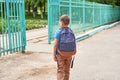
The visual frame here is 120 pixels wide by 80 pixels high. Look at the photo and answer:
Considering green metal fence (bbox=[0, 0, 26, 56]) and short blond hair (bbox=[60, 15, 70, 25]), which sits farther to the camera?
green metal fence (bbox=[0, 0, 26, 56])

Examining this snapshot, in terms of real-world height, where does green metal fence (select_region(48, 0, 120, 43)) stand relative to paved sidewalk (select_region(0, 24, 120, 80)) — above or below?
above

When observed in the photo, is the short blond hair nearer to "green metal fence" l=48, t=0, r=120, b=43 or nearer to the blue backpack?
the blue backpack

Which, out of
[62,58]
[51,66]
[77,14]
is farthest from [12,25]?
[77,14]

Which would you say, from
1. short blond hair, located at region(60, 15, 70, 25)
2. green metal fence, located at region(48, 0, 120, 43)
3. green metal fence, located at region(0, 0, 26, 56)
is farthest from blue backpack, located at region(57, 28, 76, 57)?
green metal fence, located at region(48, 0, 120, 43)

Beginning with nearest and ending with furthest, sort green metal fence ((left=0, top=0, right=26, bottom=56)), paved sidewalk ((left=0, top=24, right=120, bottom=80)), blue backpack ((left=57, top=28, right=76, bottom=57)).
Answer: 1. blue backpack ((left=57, top=28, right=76, bottom=57))
2. paved sidewalk ((left=0, top=24, right=120, bottom=80))
3. green metal fence ((left=0, top=0, right=26, bottom=56))

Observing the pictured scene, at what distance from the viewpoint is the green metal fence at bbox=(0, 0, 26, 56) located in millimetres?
10594

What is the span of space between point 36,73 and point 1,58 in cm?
Result: 252

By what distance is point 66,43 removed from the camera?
242 inches

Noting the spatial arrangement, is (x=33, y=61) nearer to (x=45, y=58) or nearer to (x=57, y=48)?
(x=45, y=58)

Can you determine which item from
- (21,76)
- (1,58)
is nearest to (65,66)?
(21,76)

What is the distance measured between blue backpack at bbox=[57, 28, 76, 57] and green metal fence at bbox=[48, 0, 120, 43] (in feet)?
28.1

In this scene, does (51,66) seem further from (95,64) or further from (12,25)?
(12,25)

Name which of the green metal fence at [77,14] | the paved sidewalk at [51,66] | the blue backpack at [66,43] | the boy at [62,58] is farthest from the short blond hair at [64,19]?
the green metal fence at [77,14]

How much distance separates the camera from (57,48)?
6.22 meters
